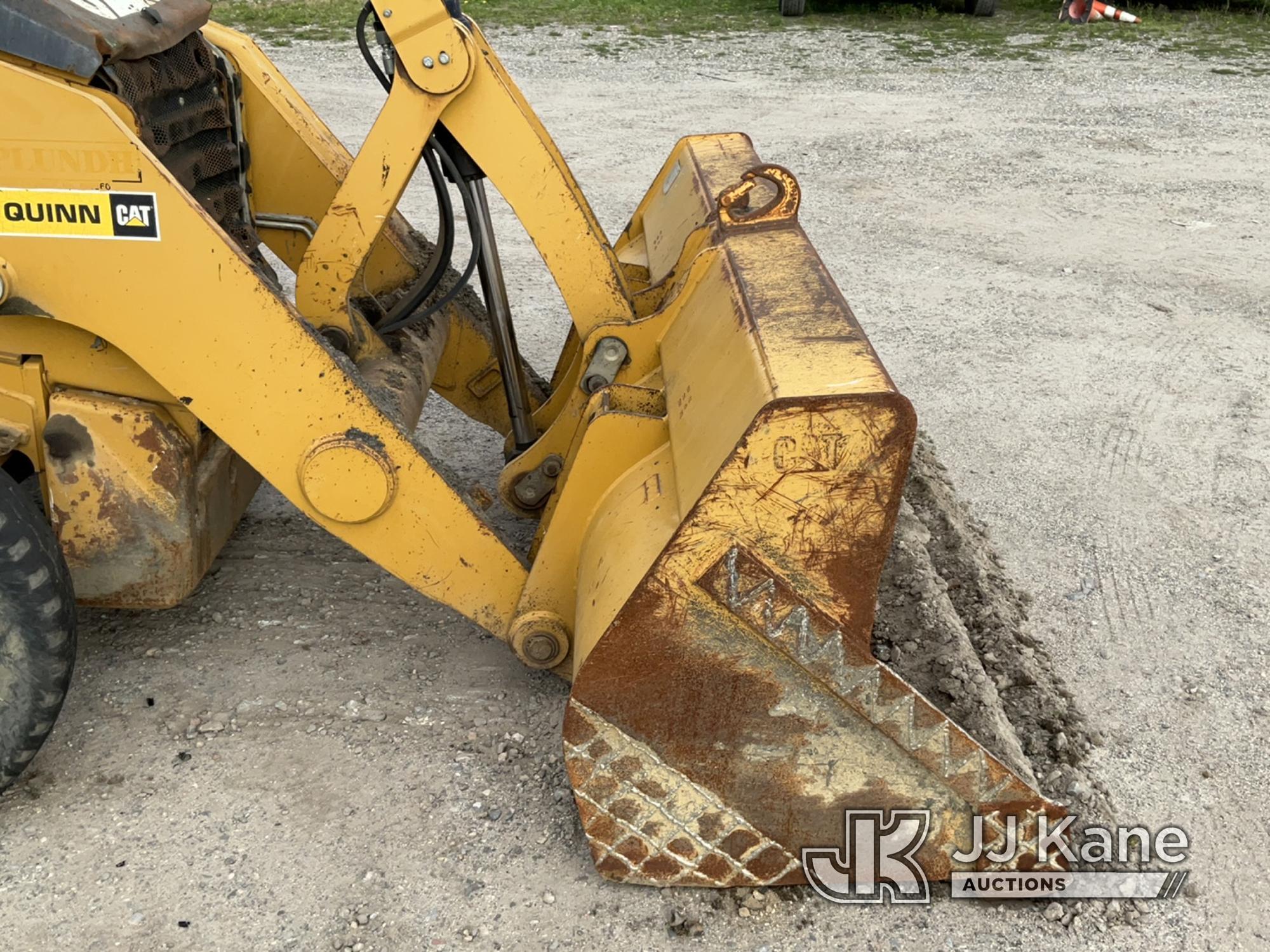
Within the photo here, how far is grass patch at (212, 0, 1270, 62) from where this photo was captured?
11.3 metres

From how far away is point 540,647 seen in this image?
283 cm

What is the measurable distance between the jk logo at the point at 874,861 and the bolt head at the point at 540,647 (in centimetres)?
73

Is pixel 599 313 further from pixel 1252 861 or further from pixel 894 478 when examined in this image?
pixel 1252 861

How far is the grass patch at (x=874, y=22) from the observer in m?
11.3

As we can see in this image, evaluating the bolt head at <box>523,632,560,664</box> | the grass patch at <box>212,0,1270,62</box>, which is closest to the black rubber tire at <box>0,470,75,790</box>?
the bolt head at <box>523,632,560,664</box>

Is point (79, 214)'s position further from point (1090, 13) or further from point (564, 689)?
point (1090, 13)

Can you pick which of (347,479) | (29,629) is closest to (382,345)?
(347,479)

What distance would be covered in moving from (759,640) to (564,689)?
0.92 m

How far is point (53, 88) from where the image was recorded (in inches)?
93.4

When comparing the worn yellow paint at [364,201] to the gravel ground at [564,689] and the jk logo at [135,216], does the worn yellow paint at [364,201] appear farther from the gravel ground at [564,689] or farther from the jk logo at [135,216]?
the gravel ground at [564,689]

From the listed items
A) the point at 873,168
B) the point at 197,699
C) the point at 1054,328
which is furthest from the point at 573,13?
the point at 197,699

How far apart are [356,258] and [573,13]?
33.8 ft

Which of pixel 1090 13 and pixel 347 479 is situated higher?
pixel 347 479

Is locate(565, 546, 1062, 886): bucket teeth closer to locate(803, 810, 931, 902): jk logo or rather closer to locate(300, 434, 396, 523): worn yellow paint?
locate(803, 810, 931, 902): jk logo
